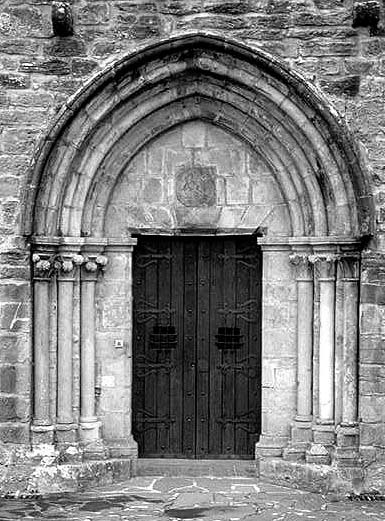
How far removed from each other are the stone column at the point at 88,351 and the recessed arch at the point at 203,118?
0.89 ft

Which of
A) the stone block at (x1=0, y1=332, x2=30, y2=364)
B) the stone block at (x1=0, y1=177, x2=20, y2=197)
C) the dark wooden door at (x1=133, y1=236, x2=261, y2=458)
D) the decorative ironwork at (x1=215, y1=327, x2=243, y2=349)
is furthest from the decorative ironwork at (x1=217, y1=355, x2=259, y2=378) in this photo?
the stone block at (x1=0, y1=177, x2=20, y2=197)

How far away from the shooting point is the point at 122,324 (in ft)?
26.2

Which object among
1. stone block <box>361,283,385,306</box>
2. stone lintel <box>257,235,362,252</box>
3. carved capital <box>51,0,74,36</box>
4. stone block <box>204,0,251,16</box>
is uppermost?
stone block <box>204,0,251,16</box>

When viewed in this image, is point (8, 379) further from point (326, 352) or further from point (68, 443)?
point (326, 352)

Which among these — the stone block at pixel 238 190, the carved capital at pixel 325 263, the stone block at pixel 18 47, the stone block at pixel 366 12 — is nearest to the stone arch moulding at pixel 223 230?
the carved capital at pixel 325 263

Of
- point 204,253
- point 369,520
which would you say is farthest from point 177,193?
point 369,520

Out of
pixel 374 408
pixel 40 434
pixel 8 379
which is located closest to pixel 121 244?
pixel 8 379

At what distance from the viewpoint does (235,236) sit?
8.05 meters

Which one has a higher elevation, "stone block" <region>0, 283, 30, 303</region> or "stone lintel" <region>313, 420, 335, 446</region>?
"stone block" <region>0, 283, 30, 303</region>

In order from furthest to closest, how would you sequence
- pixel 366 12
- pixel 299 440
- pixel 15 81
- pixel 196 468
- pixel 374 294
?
pixel 196 468 < pixel 299 440 < pixel 15 81 < pixel 374 294 < pixel 366 12

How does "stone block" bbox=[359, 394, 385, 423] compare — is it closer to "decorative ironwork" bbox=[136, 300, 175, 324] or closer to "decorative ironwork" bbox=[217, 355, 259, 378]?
"decorative ironwork" bbox=[217, 355, 259, 378]

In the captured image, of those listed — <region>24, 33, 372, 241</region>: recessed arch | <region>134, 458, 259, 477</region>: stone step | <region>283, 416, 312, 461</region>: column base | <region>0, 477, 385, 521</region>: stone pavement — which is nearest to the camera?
<region>0, 477, 385, 521</region>: stone pavement

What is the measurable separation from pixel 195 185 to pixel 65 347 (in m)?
1.78

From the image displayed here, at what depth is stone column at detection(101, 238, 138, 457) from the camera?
7.95 metres
